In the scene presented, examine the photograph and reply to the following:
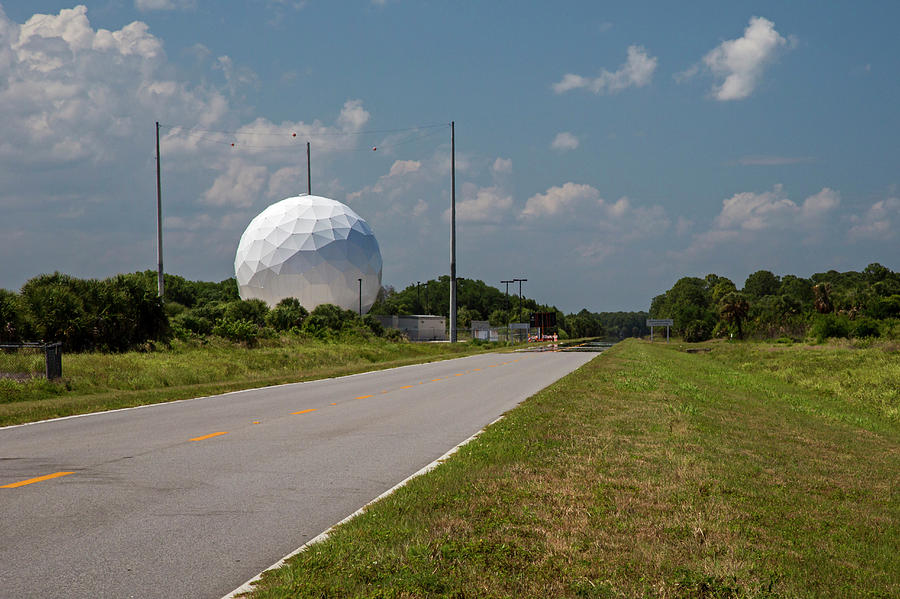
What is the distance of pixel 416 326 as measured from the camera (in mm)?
87688

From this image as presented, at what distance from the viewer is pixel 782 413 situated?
18.6 meters

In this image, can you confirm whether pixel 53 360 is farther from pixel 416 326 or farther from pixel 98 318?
pixel 416 326

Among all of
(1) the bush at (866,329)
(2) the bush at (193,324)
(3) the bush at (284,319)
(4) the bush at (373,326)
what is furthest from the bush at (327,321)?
(1) the bush at (866,329)

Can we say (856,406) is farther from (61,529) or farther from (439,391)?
(61,529)

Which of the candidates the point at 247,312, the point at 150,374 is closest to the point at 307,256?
the point at 247,312

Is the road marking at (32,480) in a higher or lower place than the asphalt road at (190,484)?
higher

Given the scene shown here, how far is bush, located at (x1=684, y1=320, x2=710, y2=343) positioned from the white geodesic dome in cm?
6180

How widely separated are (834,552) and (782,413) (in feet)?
45.5

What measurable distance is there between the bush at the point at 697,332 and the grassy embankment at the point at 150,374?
3507 inches

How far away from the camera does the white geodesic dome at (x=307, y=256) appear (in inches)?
2783

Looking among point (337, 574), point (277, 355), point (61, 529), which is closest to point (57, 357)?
point (277, 355)

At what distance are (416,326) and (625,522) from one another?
267 feet

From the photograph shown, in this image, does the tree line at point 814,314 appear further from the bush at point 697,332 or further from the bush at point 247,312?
the bush at point 247,312

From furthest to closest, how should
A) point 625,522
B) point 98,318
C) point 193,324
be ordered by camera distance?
point 193,324
point 98,318
point 625,522
